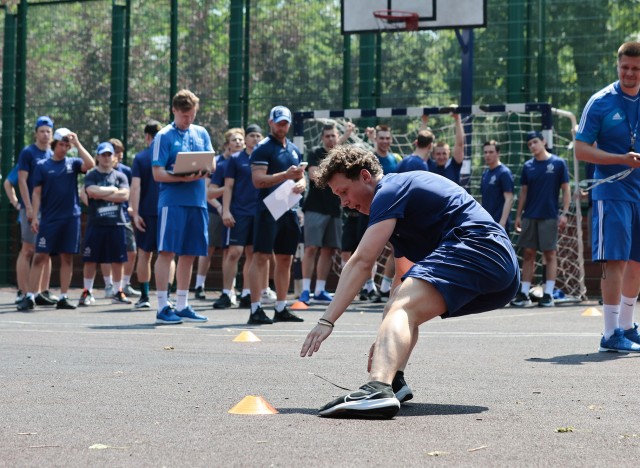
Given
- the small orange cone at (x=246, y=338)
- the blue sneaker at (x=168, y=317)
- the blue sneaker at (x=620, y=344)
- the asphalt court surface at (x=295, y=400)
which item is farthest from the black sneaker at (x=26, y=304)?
the blue sneaker at (x=620, y=344)

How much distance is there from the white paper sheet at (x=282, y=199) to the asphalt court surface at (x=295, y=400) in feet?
4.33

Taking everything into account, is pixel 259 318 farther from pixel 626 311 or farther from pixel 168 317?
pixel 626 311

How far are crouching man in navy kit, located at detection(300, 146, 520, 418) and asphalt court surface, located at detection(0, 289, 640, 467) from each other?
268 mm

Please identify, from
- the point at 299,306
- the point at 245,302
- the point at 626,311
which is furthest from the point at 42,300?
the point at 626,311

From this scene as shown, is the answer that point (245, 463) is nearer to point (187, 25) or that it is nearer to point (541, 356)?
point (541, 356)

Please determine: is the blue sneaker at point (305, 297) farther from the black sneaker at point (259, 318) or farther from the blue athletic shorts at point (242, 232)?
the black sneaker at point (259, 318)

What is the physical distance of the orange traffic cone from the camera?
9520 millimetres

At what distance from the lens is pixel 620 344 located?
28.1ft

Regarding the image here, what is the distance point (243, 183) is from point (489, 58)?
541 cm

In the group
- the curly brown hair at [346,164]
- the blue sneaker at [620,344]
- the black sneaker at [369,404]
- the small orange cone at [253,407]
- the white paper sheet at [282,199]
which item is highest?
the curly brown hair at [346,164]

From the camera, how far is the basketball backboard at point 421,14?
56.8 ft

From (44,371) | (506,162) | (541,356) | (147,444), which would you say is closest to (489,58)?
(506,162)

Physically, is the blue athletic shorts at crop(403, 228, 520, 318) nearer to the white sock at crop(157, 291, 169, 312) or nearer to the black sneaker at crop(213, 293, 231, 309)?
the white sock at crop(157, 291, 169, 312)

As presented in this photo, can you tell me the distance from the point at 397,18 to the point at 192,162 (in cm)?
730
